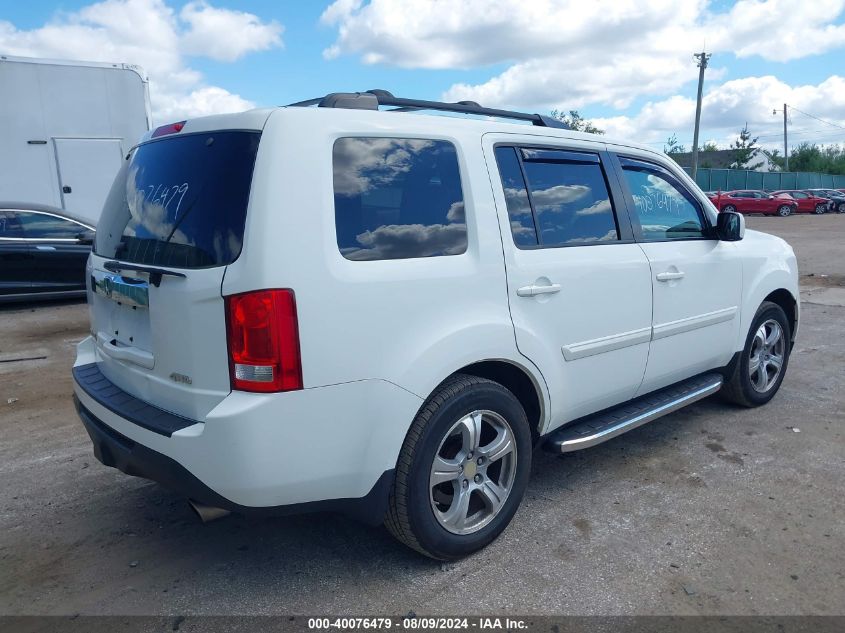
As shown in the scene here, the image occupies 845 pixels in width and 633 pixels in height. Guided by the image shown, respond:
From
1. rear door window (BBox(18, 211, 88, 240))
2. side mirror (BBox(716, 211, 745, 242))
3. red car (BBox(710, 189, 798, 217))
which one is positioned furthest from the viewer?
red car (BBox(710, 189, 798, 217))

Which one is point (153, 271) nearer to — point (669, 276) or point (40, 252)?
point (669, 276)

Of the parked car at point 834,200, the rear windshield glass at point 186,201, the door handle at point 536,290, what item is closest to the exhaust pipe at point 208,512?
the rear windshield glass at point 186,201

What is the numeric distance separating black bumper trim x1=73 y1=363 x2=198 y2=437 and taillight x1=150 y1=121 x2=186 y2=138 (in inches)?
44.3

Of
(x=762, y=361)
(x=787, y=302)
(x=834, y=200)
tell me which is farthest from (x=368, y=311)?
(x=834, y=200)

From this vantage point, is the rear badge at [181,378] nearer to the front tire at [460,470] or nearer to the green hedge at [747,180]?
the front tire at [460,470]

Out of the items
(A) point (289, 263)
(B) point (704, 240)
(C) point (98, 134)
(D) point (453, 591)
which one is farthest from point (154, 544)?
(C) point (98, 134)

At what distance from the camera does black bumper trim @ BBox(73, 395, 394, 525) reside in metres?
2.44

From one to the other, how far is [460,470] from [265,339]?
106cm

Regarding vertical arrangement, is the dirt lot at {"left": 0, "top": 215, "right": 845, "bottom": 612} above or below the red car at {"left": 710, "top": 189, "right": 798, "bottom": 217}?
below

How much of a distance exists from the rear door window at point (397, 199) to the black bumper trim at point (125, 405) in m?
0.91

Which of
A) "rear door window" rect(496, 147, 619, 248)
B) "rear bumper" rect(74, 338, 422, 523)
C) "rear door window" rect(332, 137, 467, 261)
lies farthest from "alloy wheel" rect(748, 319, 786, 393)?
"rear bumper" rect(74, 338, 422, 523)

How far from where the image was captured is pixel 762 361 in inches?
192

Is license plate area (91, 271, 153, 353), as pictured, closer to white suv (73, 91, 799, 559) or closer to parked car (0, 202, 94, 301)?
white suv (73, 91, 799, 559)

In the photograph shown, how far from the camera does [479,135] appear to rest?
3.03 m
